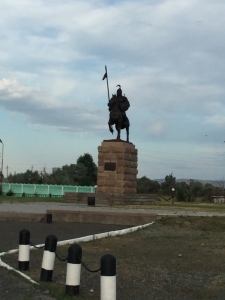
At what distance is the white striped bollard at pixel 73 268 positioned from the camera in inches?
274

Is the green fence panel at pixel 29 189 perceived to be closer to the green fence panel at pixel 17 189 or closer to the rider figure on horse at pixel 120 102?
the green fence panel at pixel 17 189

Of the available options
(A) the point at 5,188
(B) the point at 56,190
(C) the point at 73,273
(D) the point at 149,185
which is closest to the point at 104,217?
(C) the point at 73,273

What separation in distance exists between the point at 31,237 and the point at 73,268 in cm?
759

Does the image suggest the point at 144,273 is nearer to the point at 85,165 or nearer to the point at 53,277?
the point at 53,277

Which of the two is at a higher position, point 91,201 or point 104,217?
point 91,201

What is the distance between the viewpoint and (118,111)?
34.3 m

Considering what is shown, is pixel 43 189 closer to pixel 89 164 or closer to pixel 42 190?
pixel 42 190

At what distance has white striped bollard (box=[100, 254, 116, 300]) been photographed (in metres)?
6.23

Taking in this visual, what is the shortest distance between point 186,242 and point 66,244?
9.62 ft

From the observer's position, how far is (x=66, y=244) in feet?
41.9

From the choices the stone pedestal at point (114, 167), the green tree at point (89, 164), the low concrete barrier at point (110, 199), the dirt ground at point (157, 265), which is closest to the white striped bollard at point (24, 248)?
the dirt ground at point (157, 265)

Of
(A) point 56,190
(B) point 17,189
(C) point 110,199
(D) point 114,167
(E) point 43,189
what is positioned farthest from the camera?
(B) point 17,189

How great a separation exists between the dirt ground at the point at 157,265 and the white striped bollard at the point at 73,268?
0.52 ft

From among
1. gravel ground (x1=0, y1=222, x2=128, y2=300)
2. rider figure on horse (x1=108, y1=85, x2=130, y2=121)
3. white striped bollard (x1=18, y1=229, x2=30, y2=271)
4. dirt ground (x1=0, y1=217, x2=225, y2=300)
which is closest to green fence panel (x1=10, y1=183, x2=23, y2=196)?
rider figure on horse (x1=108, y1=85, x2=130, y2=121)
